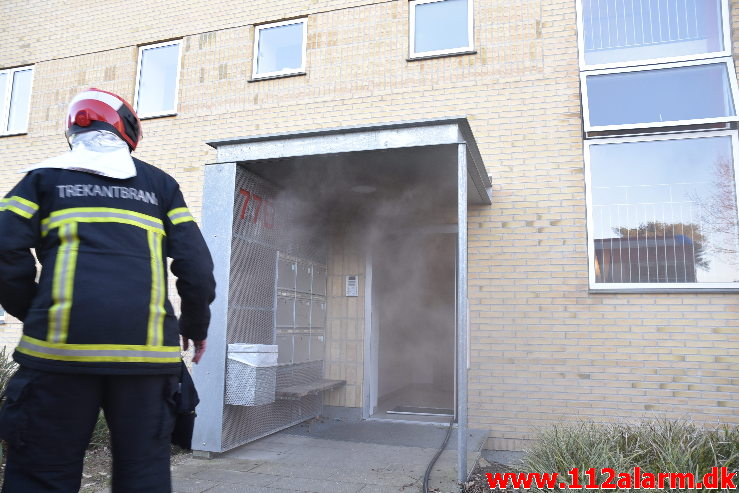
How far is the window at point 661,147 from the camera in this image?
569 cm

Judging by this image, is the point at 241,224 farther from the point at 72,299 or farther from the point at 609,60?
the point at 609,60

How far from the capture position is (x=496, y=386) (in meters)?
6.06

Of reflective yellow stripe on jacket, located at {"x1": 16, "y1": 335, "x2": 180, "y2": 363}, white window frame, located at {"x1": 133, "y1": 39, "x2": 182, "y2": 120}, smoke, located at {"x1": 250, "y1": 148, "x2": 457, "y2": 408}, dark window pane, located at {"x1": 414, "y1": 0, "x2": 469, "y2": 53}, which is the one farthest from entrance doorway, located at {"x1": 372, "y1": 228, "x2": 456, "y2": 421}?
reflective yellow stripe on jacket, located at {"x1": 16, "y1": 335, "x2": 180, "y2": 363}

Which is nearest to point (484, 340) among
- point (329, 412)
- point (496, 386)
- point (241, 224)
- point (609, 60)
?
point (496, 386)

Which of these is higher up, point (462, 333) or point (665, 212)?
point (665, 212)

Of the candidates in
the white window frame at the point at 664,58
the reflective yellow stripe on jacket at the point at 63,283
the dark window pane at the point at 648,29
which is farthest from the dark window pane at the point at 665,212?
the reflective yellow stripe on jacket at the point at 63,283

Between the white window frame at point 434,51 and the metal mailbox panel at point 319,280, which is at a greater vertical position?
the white window frame at point 434,51

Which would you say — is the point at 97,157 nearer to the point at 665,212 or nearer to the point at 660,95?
the point at 665,212

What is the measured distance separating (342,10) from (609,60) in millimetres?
3337

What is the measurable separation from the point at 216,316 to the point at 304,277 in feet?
6.31

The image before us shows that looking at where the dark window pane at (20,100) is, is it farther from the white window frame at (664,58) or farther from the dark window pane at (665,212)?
the dark window pane at (665,212)

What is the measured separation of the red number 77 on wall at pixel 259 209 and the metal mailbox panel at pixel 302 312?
1.08 metres

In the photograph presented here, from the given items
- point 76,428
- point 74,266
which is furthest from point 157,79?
point 76,428

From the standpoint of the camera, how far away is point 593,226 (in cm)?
602
